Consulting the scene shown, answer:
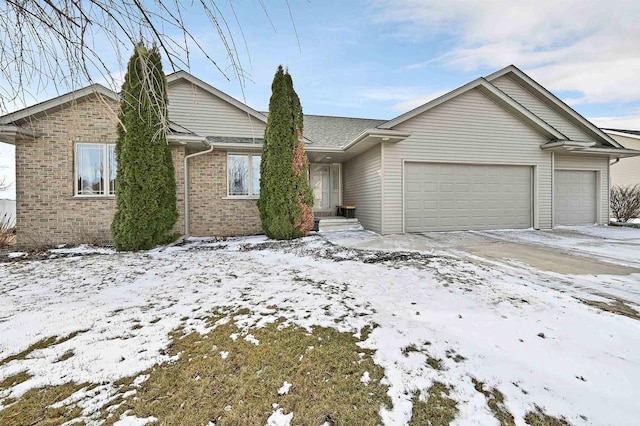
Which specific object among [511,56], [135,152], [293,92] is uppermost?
[511,56]

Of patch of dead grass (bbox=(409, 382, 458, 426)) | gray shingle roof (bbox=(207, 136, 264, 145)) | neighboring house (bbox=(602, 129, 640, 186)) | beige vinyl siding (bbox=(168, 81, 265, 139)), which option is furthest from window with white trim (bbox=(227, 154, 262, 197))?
neighboring house (bbox=(602, 129, 640, 186))

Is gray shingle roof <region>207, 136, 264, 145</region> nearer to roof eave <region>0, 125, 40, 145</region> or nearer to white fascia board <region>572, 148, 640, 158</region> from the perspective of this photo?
roof eave <region>0, 125, 40, 145</region>

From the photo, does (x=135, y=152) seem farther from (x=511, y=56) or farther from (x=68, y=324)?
(x=511, y=56)

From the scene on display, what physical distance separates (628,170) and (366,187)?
1689 centimetres

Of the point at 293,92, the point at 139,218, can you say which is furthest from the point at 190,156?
the point at 293,92

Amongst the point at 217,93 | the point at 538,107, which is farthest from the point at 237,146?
the point at 538,107

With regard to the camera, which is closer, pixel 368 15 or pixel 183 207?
pixel 368 15

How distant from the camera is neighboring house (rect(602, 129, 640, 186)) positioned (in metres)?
16.2

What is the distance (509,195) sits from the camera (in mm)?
10266

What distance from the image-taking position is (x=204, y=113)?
33.6 ft

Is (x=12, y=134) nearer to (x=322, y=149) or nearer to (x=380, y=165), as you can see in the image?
(x=322, y=149)

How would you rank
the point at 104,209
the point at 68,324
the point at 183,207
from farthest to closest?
1. the point at 183,207
2. the point at 104,209
3. the point at 68,324

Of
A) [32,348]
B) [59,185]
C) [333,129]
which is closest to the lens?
[32,348]

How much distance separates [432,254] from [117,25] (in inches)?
241
